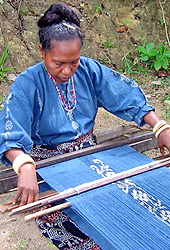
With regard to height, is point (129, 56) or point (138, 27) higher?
point (138, 27)

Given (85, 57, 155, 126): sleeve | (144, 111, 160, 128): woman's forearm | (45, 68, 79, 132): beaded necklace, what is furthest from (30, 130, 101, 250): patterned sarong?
(144, 111, 160, 128): woman's forearm

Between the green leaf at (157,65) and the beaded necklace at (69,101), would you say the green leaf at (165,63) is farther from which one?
the beaded necklace at (69,101)

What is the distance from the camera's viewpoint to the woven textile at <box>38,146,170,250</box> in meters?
1.64

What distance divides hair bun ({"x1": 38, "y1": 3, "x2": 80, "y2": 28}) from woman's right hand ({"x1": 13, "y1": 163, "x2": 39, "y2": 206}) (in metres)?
0.69

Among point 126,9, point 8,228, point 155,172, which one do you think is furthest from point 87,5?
point 155,172

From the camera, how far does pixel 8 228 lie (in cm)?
297

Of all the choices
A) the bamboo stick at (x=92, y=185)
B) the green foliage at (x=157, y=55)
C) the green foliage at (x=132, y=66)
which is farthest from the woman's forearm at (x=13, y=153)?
the green foliage at (x=157, y=55)

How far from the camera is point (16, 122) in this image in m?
1.94

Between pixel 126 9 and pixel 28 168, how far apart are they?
149 inches

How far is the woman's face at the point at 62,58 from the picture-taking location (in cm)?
191

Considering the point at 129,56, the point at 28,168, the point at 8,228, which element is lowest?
the point at 8,228

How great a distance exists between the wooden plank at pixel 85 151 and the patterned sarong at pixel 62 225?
3.6 inches

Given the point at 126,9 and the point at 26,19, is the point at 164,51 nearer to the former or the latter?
the point at 126,9

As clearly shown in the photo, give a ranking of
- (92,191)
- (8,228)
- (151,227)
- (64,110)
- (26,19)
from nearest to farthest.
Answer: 1. (151,227)
2. (92,191)
3. (64,110)
4. (8,228)
5. (26,19)
